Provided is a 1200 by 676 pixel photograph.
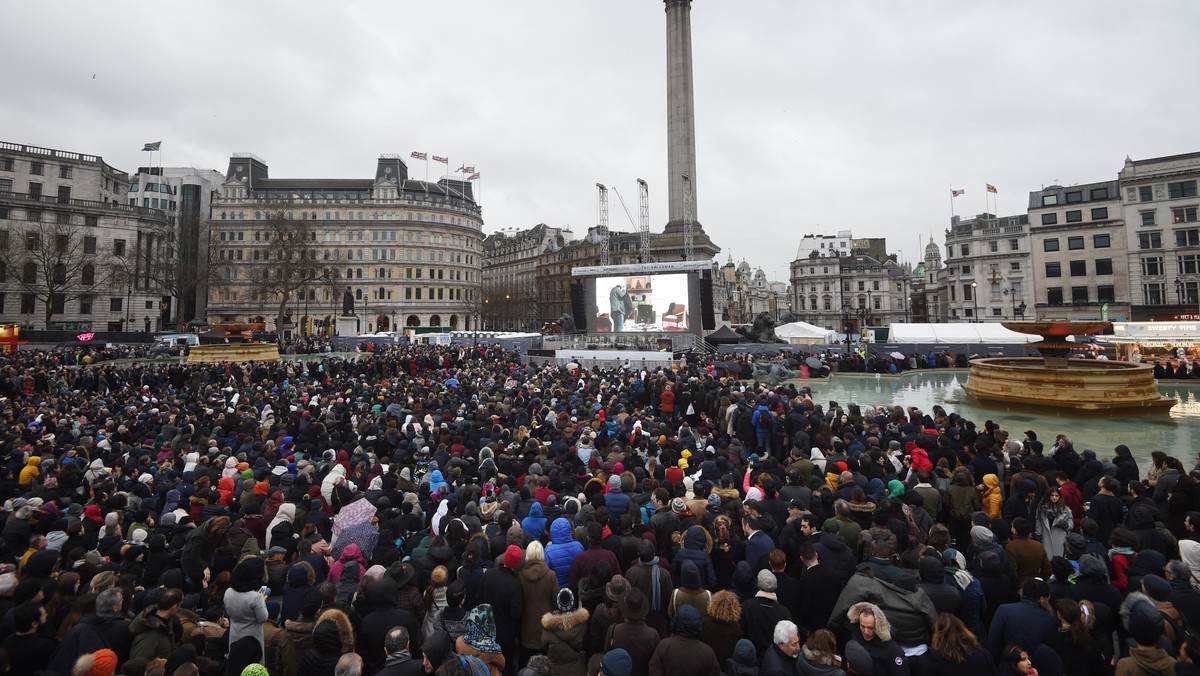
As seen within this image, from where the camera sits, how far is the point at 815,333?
37312 mm

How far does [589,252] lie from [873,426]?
8659 centimetres

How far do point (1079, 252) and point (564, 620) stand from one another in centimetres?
7215

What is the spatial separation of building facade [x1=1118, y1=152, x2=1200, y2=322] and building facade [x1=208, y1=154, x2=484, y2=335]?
75.1 metres

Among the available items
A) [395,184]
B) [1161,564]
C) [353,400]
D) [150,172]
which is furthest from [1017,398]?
[150,172]

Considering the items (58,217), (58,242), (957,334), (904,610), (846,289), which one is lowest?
(904,610)

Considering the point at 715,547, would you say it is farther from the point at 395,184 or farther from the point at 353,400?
the point at 395,184

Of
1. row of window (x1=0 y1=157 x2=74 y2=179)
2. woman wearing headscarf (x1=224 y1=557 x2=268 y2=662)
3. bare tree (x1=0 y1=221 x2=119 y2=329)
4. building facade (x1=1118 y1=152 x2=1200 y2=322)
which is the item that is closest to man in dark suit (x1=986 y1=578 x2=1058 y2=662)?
woman wearing headscarf (x1=224 y1=557 x2=268 y2=662)

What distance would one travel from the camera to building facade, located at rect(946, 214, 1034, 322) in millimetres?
60688

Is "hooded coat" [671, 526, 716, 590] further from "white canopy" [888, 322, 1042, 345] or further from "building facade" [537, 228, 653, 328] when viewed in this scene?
Answer: "building facade" [537, 228, 653, 328]

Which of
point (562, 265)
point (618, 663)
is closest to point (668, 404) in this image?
point (618, 663)

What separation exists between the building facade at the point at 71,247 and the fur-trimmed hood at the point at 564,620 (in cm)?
6666

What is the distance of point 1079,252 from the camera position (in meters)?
55.6

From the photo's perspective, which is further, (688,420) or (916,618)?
(688,420)

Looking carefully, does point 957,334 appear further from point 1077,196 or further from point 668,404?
point 1077,196
